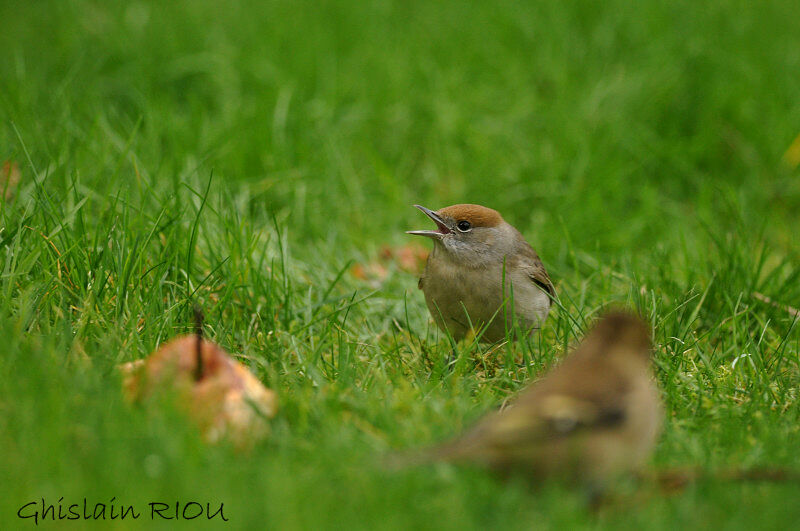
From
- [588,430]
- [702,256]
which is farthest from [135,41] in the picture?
[588,430]

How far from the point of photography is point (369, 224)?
7.52 meters

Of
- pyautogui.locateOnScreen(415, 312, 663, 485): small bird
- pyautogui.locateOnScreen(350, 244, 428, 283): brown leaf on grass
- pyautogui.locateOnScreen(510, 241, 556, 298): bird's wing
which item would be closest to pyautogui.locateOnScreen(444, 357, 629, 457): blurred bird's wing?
pyautogui.locateOnScreen(415, 312, 663, 485): small bird

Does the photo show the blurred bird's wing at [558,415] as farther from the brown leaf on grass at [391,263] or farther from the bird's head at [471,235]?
the brown leaf on grass at [391,263]

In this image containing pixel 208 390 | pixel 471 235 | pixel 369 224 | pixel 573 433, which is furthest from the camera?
pixel 369 224

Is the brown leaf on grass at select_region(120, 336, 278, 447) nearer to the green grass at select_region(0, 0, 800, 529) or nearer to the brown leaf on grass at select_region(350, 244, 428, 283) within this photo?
the green grass at select_region(0, 0, 800, 529)

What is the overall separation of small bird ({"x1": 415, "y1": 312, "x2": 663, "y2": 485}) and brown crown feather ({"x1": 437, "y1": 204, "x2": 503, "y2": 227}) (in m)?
2.63

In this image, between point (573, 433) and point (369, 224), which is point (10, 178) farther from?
point (573, 433)

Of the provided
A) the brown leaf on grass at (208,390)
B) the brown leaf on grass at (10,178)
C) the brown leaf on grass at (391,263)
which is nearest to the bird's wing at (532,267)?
the brown leaf on grass at (391,263)

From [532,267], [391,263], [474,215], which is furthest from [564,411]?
[391,263]

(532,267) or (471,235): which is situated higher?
(471,235)

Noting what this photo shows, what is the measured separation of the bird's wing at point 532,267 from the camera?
18.9 feet

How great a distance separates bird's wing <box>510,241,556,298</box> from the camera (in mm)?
5750

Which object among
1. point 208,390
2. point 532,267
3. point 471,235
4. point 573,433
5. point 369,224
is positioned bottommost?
point 369,224

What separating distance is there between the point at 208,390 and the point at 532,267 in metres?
2.79
